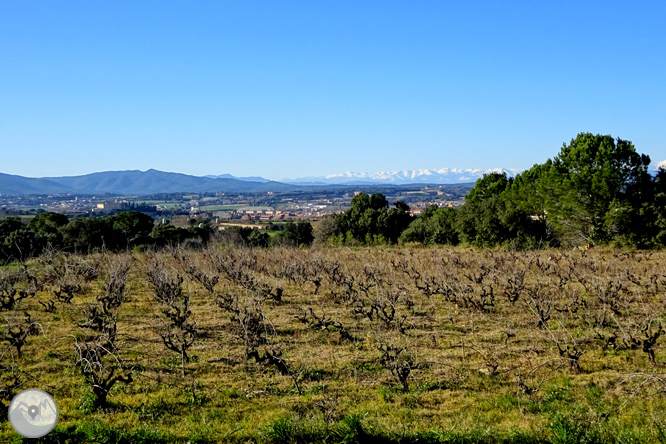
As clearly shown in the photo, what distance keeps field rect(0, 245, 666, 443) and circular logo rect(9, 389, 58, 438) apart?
1328 mm

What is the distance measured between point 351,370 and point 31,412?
4.54 metres

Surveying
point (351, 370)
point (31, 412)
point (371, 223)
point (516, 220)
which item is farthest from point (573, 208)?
point (31, 412)

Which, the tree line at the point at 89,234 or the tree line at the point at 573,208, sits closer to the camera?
the tree line at the point at 573,208

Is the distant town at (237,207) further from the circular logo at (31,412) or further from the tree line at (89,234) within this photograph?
the circular logo at (31,412)

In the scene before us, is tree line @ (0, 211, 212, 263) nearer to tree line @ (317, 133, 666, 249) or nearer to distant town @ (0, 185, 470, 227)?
tree line @ (317, 133, 666, 249)

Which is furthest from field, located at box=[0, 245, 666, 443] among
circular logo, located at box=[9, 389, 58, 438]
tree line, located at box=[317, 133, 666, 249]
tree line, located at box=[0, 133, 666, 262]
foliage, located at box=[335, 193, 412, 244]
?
foliage, located at box=[335, 193, 412, 244]

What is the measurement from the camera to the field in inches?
191

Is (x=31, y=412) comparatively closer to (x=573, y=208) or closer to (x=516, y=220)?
(x=573, y=208)

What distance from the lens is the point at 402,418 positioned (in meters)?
5.28

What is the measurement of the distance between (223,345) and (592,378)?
228 inches

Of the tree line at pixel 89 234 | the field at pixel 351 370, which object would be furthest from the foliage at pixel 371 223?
the field at pixel 351 370

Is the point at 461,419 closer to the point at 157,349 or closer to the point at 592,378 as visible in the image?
the point at 592,378

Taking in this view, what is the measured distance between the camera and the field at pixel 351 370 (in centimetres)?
484

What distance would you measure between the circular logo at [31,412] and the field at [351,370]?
1328mm
